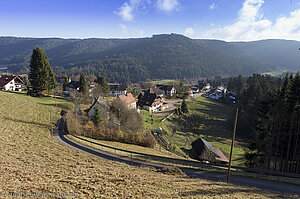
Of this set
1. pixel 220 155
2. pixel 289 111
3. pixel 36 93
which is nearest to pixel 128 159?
pixel 220 155

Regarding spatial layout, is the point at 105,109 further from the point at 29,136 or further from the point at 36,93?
the point at 36,93

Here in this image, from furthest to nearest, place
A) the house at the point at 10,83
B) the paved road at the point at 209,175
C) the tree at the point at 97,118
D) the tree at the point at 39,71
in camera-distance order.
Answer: the house at the point at 10,83, the tree at the point at 39,71, the tree at the point at 97,118, the paved road at the point at 209,175

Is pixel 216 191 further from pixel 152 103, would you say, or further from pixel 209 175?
pixel 152 103

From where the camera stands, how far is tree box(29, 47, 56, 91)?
1681 inches

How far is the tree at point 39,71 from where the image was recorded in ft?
140

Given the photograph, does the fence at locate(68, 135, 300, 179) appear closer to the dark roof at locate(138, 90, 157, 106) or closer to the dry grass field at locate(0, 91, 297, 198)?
the dry grass field at locate(0, 91, 297, 198)

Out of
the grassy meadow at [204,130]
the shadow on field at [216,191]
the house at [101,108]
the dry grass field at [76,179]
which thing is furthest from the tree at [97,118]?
the shadow on field at [216,191]

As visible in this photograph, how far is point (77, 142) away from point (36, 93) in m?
28.0

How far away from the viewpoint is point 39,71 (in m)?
43.0

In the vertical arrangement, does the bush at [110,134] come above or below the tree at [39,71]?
below

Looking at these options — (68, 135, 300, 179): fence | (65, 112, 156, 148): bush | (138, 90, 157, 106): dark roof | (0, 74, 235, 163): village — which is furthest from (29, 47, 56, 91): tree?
(138, 90, 157, 106): dark roof

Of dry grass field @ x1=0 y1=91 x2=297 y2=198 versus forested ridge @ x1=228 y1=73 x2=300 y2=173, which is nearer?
dry grass field @ x1=0 y1=91 x2=297 y2=198

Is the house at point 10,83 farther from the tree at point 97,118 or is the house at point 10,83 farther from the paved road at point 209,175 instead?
the paved road at point 209,175

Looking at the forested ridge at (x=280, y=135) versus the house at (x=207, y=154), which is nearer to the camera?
the forested ridge at (x=280, y=135)
